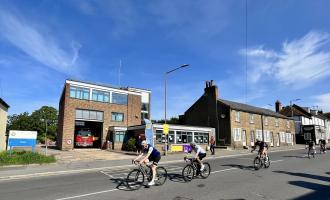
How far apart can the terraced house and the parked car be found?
58.4 feet

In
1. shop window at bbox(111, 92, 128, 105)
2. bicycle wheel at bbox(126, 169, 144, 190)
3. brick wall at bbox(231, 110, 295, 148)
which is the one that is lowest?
bicycle wheel at bbox(126, 169, 144, 190)

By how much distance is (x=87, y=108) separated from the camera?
36906mm

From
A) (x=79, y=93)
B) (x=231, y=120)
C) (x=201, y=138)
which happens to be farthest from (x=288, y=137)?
(x=79, y=93)

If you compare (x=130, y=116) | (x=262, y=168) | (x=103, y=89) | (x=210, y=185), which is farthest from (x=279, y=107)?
(x=210, y=185)

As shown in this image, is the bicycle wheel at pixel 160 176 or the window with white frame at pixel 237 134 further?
the window with white frame at pixel 237 134

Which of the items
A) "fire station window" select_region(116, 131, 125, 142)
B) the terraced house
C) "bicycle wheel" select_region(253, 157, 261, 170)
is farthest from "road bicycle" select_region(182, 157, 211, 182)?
the terraced house

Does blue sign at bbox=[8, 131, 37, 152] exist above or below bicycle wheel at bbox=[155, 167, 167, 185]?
above

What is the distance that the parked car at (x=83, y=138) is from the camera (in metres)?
36.1

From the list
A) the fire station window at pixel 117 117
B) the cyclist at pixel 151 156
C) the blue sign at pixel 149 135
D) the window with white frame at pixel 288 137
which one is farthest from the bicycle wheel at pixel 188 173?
the window with white frame at pixel 288 137

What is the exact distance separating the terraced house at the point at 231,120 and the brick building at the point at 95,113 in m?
10.3

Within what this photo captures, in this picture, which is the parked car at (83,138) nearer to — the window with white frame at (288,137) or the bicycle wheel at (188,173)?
the bicycle wheel at (188,173)

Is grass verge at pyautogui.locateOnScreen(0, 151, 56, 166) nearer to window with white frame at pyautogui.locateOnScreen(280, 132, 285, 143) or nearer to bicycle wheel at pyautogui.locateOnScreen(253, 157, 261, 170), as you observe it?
bicycle wheel at pyautogui.locateOnScreen(253, 157, 261, 170)

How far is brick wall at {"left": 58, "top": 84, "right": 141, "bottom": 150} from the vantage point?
34.8 meters

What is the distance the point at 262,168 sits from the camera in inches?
650
